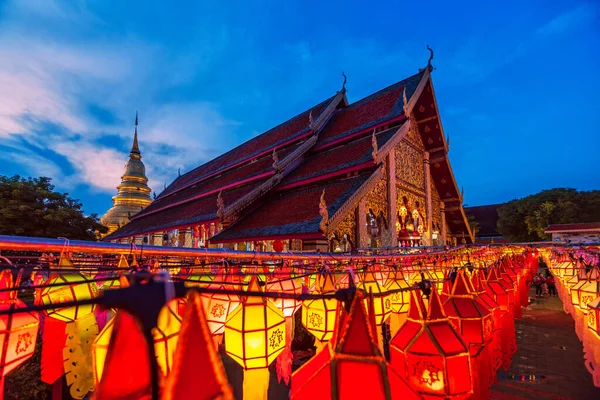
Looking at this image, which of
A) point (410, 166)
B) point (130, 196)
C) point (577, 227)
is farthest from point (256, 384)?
point (130, 196)

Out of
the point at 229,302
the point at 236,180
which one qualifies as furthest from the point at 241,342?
the point at 236,180

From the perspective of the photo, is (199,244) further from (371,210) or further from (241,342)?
(241,342)

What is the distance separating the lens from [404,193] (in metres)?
13.1

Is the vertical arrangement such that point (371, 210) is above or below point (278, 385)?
above

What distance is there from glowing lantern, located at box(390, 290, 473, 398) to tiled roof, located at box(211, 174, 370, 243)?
5387 mm

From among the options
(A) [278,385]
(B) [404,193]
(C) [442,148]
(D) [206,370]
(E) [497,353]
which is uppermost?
(C) [442,148]

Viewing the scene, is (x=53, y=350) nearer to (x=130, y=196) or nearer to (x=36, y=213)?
(x=36, y=213)

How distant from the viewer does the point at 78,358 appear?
3.09 meters

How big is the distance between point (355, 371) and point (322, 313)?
216 cm

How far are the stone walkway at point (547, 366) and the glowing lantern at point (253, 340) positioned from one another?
23.2 feet

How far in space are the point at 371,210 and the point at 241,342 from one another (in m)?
8.39

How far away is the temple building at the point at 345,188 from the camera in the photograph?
977cm

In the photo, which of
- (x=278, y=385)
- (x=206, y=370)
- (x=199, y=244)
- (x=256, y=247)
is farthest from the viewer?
(x=199, y=244)

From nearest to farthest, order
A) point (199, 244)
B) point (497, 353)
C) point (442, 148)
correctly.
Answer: point (497, 353)
point (442, 148)
point (199, 244)
